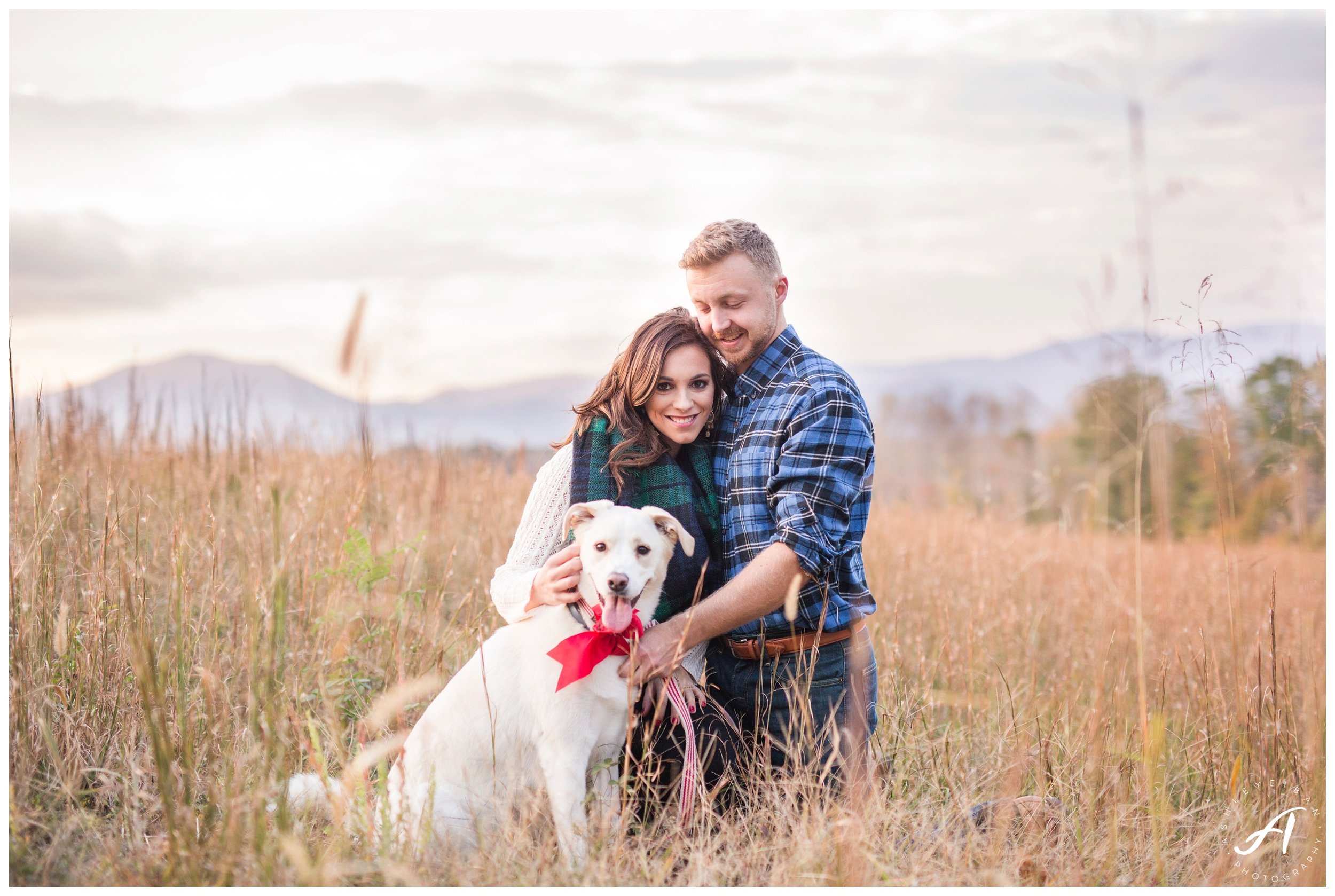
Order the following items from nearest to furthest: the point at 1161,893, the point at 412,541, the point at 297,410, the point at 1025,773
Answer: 1. the point at 1161,893
2. the point at 1025,773
3. the point at 412,541
4. the point at 297,410

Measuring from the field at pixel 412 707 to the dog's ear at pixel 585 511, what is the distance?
793 millimetres

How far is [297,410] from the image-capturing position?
19.4 feet

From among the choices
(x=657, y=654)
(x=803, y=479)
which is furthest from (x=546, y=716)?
(x=803, y=479)

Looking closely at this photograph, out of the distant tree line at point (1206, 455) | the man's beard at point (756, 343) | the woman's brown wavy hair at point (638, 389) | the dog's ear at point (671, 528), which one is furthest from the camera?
the man's beard at point (756, 343)

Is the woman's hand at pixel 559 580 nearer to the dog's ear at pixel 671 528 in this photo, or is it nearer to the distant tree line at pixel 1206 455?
the dog's ear at pixel 671 528

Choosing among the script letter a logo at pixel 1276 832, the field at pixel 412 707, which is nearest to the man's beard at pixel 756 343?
the field at pixel 412 707

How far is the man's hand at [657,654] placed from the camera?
110 inches

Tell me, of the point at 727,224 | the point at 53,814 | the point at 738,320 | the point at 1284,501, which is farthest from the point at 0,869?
the point at 1284,501

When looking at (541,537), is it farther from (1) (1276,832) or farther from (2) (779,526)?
(1) (1276,832)

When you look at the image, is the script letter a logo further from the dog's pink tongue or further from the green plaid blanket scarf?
the dog's pink tongue

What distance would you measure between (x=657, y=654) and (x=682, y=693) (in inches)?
9.8

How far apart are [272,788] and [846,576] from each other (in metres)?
2.09

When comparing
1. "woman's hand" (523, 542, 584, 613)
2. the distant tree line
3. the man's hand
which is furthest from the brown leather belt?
the distant tree line

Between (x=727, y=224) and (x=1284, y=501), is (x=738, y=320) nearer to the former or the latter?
(x=727, y=224)
